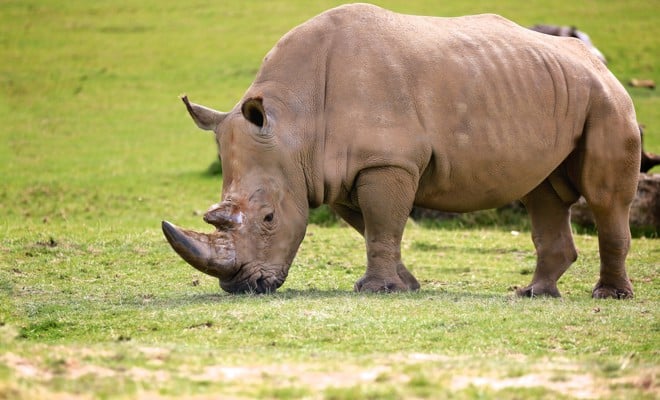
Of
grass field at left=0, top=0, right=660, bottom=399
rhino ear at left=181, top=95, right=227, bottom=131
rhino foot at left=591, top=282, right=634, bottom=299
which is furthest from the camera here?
rhino foot at left=591, top=282, right=634, bottom=299

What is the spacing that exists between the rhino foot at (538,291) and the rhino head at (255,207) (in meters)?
2.49

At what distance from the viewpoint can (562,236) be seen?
1258 cm

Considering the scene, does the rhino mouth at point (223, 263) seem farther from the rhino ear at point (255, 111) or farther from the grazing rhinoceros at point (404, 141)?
the rhino ear at point (255, 111)

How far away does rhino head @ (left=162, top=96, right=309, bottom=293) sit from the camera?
10727 millimetres

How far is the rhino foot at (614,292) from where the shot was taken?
Result: 1198 cm

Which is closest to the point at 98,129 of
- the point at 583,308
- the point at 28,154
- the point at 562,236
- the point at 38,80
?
the point at 28,154

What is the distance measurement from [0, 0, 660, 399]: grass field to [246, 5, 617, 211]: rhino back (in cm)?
124

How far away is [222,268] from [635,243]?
788 cm

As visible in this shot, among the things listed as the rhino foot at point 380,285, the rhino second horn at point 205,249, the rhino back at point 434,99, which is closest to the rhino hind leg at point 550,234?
the rhino back at point 434,99

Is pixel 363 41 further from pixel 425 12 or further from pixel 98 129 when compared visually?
pixel 425 12

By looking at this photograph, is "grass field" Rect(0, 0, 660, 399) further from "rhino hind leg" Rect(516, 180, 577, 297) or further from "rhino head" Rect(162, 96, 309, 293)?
"rhino hind leg" Rect(516, 180, 577, 297)

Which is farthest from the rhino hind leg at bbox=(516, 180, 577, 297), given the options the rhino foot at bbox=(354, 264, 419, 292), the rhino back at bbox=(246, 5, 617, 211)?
the rhino foot at bbox=(354, 264, 419, 292)

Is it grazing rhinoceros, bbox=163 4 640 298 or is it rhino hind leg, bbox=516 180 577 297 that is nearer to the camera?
grazing rhinoceros, bbox=163 4 640 298

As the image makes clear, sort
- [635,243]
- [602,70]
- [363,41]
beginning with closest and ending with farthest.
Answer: [363,41] < [602,70] < [635,243]
